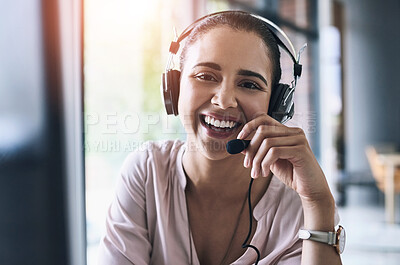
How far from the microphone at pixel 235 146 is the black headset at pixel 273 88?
154 mm

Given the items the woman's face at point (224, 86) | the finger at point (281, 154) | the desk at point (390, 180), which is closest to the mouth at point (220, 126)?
the woman's face at point (224, 86)

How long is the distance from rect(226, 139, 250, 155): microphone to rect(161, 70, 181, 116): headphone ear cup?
227 millimetres

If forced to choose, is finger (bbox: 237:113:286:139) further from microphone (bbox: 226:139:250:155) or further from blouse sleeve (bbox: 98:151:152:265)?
blouse sleeve (bbox: 98:151:152:265)

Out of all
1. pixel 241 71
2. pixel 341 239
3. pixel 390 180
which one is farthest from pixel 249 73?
pixel 390 180

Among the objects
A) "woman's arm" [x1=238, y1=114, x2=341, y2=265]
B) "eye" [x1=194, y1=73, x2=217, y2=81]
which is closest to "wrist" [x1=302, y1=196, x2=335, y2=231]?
"woman's arm" [x1=238, y1=114, x2=341, y2=265]

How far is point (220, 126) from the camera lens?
Answer: 864 mm

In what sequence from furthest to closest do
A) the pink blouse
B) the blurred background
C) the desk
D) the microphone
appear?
the desk → the blurred background → the pink blouse → the microphone

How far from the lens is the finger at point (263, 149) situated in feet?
2.61

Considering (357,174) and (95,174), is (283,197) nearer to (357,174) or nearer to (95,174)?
(95,174)

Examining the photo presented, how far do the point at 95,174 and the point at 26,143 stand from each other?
646mm

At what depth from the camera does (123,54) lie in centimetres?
189

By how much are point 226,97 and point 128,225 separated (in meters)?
0.37

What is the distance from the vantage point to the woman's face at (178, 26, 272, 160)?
839 millimetres

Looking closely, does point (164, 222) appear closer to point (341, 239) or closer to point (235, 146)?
point (235, 146)
